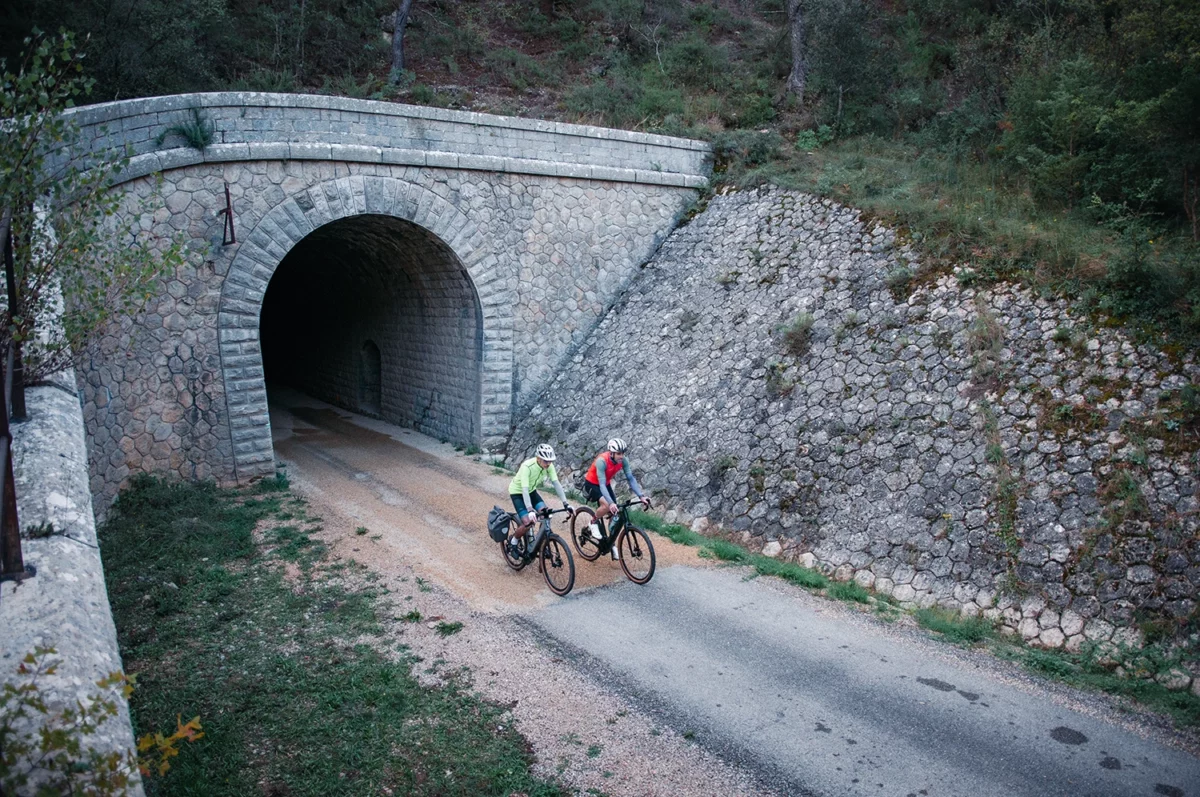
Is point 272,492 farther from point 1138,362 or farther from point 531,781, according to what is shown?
point 1138,362

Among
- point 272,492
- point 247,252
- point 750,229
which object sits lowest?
point 272,492

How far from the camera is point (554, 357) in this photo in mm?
15969

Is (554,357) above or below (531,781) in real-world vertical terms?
above

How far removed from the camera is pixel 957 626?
7598 mm

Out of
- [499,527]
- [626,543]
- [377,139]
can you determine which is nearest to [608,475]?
[626,543]

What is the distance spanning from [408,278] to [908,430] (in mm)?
11253

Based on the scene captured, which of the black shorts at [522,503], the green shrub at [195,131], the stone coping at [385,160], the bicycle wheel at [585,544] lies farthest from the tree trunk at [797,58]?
→ the black shorts at [522,503]

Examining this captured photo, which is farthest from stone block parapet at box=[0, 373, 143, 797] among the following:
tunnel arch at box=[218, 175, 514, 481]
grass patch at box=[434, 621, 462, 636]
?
tunnel arch at box=[218, 175, 514, 481]

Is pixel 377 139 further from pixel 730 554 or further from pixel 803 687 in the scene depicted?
pixel 803 687

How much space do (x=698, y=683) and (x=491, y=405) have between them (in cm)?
958

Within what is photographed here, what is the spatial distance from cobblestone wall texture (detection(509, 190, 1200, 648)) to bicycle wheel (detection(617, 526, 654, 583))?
1959mm

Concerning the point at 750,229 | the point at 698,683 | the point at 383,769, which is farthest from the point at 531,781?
the point at 750,229

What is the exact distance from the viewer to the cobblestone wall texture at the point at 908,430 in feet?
24.7

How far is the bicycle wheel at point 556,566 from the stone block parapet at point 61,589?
14.7 ft
